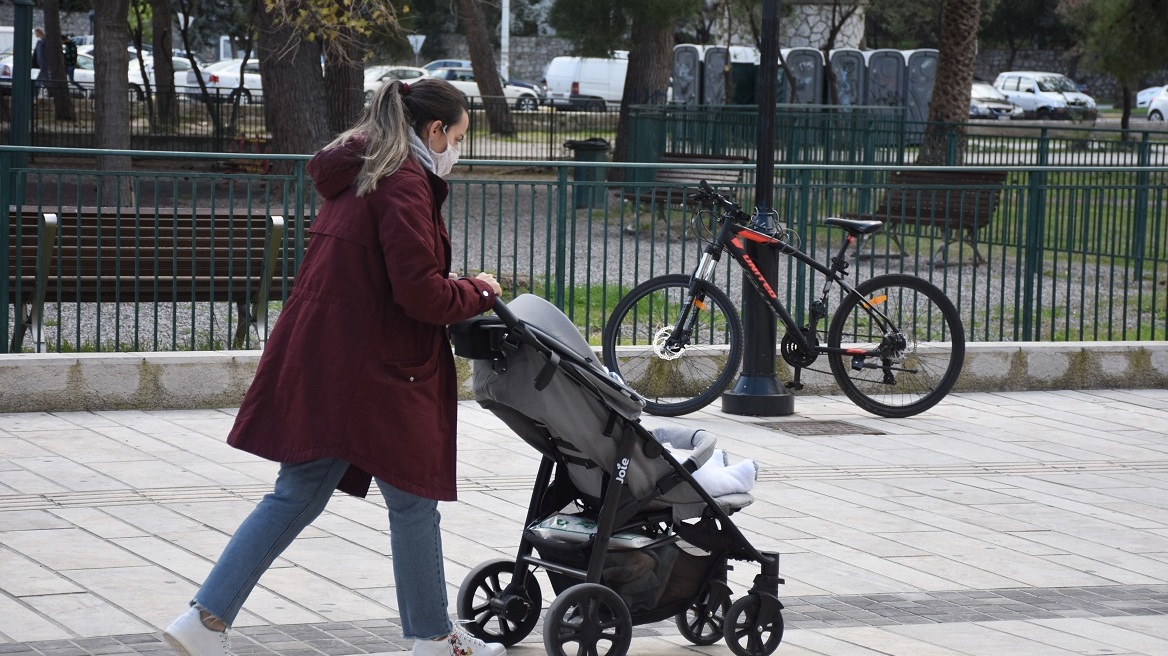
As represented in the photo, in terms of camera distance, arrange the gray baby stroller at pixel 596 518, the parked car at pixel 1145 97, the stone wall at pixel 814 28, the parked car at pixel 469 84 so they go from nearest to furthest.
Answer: the gray baby stroller at pixel 596 518 < the stone wall at pixel 814 28 < the parked car at pixel 469 84 < the parked car at pixel 1145 97

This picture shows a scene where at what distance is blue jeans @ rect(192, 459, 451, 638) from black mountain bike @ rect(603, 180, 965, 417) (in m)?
4.32

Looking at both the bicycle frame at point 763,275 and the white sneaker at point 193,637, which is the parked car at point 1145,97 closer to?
the bicycle frame at point 763,275

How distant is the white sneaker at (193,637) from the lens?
3953 mm

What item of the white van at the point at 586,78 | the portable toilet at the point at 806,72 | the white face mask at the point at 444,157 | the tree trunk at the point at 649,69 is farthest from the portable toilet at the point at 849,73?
the white face mask at the point at 444,157

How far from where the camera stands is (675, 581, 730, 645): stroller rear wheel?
4.55 metres

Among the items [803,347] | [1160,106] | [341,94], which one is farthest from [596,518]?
[1160,106]

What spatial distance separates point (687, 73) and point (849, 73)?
3.78 m

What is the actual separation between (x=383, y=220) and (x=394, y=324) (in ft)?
0.89

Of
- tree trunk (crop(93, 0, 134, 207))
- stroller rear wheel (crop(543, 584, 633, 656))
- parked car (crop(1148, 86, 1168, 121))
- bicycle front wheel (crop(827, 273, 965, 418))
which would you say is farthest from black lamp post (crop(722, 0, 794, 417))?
parked car (crop(1148, 86, 1168, 121))

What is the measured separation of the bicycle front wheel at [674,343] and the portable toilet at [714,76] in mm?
27786

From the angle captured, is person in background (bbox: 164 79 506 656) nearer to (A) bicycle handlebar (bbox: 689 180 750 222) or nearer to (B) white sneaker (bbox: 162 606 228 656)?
(B) white sneaker (bbox: 162 606 228 656)

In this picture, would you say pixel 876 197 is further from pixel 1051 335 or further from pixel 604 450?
pixel 604 450

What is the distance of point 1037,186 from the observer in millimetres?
9625

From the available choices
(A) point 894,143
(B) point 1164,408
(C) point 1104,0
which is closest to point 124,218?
(B) point 1164,408
